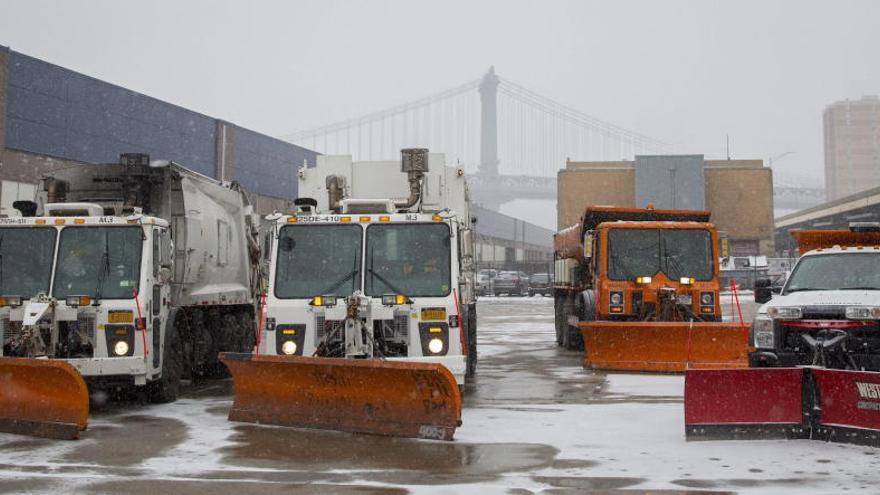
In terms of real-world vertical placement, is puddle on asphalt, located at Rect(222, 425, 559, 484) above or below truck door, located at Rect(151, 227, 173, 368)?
below

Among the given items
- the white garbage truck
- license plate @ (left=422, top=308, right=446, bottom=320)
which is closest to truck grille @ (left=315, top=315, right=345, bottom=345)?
the white garbage truck

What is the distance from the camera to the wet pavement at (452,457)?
305 inches

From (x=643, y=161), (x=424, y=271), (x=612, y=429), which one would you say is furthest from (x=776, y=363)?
(x=643, y=161)

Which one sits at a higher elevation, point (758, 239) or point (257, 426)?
point (758, 239)

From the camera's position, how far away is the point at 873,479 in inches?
307

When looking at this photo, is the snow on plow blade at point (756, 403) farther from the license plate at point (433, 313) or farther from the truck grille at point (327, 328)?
the truck grille at point (327, 328)

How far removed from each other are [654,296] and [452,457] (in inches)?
347

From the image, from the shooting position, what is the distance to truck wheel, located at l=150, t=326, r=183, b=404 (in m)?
12.2

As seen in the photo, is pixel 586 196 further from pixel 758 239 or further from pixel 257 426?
pixel 257 426

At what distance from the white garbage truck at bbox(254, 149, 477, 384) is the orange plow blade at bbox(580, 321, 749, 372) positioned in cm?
463

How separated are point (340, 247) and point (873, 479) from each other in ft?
19.9

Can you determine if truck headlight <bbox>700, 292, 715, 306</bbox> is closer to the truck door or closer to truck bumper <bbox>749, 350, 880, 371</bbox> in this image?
truck bumper <bbox>749, 350, 880, 371</bbox>

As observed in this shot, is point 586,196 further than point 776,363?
Yes

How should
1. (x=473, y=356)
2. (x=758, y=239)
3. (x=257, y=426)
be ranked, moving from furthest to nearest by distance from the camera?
(x=758, y=239)
(x=473, y=356)
(x=257, y=426)
